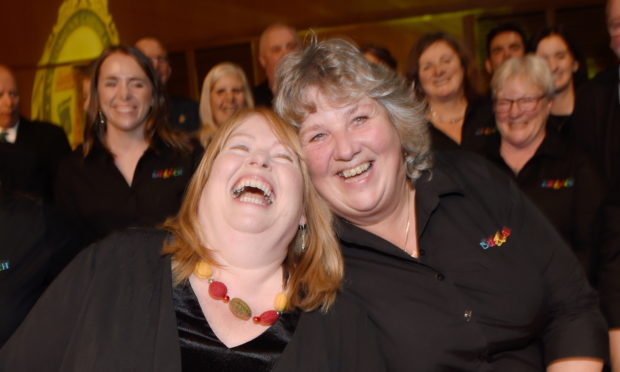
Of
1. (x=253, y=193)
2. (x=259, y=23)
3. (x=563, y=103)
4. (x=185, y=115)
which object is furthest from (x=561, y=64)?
(x=259, y=23)

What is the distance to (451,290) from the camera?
1928 mm

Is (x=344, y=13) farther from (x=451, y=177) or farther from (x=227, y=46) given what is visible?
(x=451, y=177)

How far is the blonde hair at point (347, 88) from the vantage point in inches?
80.5

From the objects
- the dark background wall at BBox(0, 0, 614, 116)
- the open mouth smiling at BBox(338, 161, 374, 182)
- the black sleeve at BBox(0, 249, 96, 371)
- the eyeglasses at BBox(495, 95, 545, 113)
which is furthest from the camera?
the dark background wall at BBox(0, 0, 614, 116)

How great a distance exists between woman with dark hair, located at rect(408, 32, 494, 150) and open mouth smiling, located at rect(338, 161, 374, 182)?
1759mm

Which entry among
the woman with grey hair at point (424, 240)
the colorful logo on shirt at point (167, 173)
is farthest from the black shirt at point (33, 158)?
the woman with grey hair at point (424, 240)

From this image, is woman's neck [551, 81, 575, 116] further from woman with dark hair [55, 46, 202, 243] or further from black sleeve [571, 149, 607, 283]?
woman with dark hair [55, 46, 202, 243]

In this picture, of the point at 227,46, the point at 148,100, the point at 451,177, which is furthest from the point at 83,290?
the point at 227,46

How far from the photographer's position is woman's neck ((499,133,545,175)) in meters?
3.14

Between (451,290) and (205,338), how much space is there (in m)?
0.69

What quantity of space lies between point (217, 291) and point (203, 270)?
70mm

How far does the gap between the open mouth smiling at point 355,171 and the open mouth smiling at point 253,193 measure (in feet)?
0.91

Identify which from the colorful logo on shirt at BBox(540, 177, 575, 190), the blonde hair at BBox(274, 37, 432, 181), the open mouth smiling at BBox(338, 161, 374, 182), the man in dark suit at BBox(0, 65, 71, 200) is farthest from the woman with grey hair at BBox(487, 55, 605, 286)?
the man in dark suit at BBox(0, 65, 71, 200)

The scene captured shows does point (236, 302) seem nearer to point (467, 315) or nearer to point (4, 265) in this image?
point (467, 315)
